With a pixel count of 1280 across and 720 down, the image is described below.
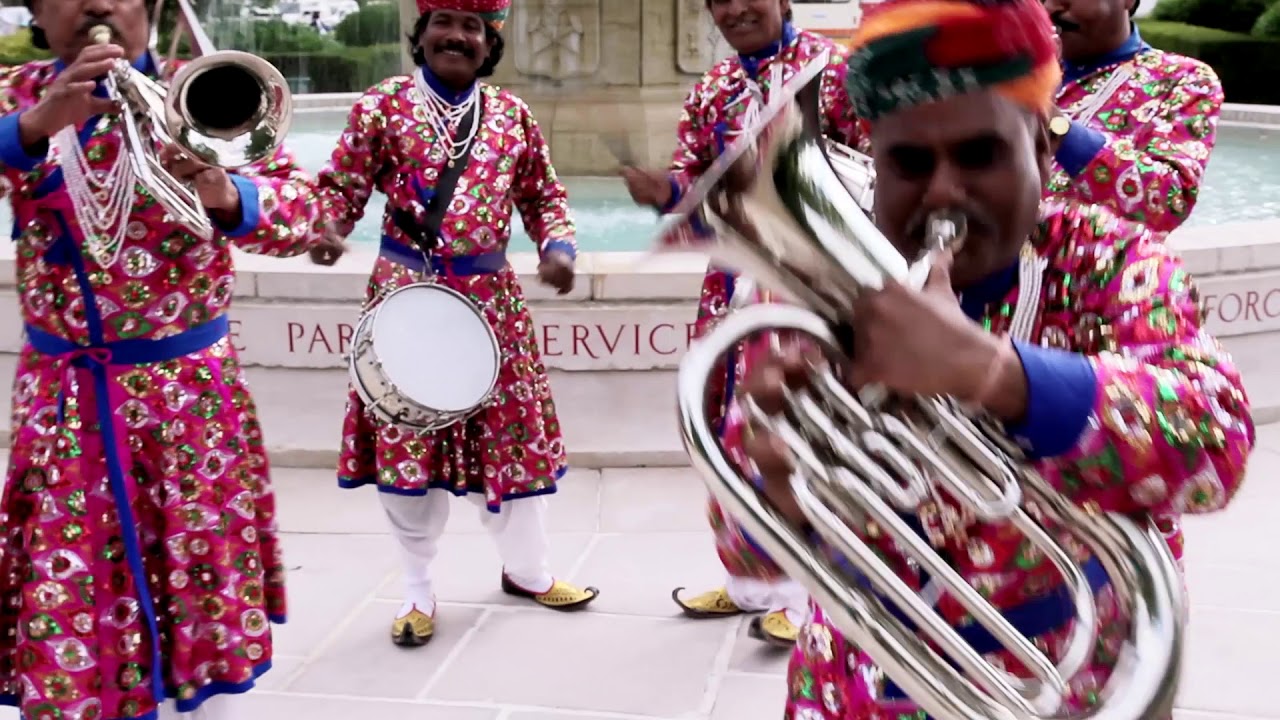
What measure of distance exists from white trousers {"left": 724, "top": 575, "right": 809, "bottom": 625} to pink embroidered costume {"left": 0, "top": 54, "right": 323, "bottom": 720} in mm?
1577

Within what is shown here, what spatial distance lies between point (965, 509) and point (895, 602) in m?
0.23

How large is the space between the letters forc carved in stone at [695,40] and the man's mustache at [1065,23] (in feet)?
19.4

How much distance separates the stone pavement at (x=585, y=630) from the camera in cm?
333

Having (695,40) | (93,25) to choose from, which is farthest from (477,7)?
(695,40)

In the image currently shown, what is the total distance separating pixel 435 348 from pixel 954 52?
7.77ft

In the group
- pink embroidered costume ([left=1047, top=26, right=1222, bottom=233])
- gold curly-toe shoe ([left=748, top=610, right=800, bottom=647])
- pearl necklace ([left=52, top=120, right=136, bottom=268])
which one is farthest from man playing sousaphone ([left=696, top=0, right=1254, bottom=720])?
gold curly-toe shoe ([left=748, top=610, right=800, bottom=647])

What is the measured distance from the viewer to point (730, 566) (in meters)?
1.54

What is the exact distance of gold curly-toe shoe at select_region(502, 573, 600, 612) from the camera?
3932 mm

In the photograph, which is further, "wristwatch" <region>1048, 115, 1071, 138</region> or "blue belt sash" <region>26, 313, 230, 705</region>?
"wristwatch" <region>1048, 115, 1071, 138</region>

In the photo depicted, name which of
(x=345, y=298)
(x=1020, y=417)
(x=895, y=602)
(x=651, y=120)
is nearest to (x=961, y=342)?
(x=1020, y=417)

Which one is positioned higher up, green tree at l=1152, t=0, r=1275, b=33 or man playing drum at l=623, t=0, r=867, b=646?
man playing drum at l=623, t=0, r=867, b=646

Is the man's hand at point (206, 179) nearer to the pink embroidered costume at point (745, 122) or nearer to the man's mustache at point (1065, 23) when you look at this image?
the pink embroidered costume at point (745, 122)

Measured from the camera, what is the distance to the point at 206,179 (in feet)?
7.52

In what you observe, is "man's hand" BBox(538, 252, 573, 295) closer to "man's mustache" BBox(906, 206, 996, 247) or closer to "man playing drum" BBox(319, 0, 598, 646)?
"man playing drum" BBox(319, 0, 598, 646)
